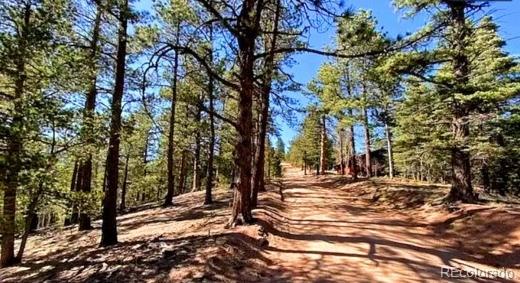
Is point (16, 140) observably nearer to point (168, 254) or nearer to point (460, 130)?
point (168, 254)

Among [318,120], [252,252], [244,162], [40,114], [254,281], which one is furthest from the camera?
[318,120]

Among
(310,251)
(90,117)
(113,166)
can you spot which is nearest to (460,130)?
(310,251)

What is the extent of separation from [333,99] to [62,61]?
63.3 feet

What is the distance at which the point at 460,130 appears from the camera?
12406 millimetres

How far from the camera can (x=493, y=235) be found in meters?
8.69

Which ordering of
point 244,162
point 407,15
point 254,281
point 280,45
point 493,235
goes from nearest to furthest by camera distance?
point 254,281
point 493,235
point 244,162
point 407,15
point 280,45

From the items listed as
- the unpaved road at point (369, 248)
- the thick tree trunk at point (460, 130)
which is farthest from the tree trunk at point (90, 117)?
the thick tree trunk at point (460, 130)

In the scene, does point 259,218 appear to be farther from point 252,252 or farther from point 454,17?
point 454,17

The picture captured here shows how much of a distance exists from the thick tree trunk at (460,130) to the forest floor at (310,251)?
1038 mm

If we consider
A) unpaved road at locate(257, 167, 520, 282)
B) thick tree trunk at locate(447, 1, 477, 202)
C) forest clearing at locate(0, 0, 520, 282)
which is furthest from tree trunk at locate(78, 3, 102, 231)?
thick tree trunk at locate(447, 1, 477, 202)

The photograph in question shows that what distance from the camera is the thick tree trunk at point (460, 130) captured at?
11922 mm

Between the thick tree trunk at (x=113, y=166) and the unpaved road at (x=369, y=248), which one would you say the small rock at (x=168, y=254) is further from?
the thick tree trunk at (x=113, y=166)

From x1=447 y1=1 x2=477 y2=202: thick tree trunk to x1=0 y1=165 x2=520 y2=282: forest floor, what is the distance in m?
1.04

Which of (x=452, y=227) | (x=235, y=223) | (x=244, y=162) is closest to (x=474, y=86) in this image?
(x=452, y=227)
